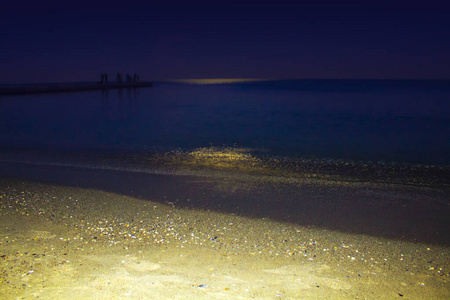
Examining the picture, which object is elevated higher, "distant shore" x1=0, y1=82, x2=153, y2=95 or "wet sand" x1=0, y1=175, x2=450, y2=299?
"distant shore" x1=0, y1=82, x2=153, y2=95

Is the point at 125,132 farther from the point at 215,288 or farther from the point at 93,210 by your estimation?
the point at 215,288

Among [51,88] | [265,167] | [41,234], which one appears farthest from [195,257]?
[51,88]

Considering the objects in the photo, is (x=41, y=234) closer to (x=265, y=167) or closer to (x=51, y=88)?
(x=265, y=167)

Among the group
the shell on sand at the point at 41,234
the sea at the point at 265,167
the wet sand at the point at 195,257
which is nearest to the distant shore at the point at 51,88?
the sea at the point at 265,167

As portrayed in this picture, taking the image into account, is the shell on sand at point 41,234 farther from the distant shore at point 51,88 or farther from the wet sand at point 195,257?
the distant shore at point 51,88

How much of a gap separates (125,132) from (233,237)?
40.4ft

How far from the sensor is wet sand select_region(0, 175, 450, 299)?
9.73 ft

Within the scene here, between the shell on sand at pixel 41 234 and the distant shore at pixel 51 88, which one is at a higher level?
the distant shore at pixel 51 88

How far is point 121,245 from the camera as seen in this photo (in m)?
3.76

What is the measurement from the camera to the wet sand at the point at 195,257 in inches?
117

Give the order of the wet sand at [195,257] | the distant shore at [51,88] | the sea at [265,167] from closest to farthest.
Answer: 1. the wet sand at [195,257]
2. the sea at [265,167]
3. the distant shore at [51,88]

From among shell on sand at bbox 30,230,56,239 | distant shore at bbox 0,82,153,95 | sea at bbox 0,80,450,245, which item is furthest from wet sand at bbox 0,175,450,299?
distant shore at bbox 0,82,153,95

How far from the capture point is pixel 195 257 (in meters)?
3.53

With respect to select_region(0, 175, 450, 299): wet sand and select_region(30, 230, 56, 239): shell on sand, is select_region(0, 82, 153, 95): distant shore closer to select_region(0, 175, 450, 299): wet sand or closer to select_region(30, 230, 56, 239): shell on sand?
select_region(0, 175, 450, 299): wet sand
